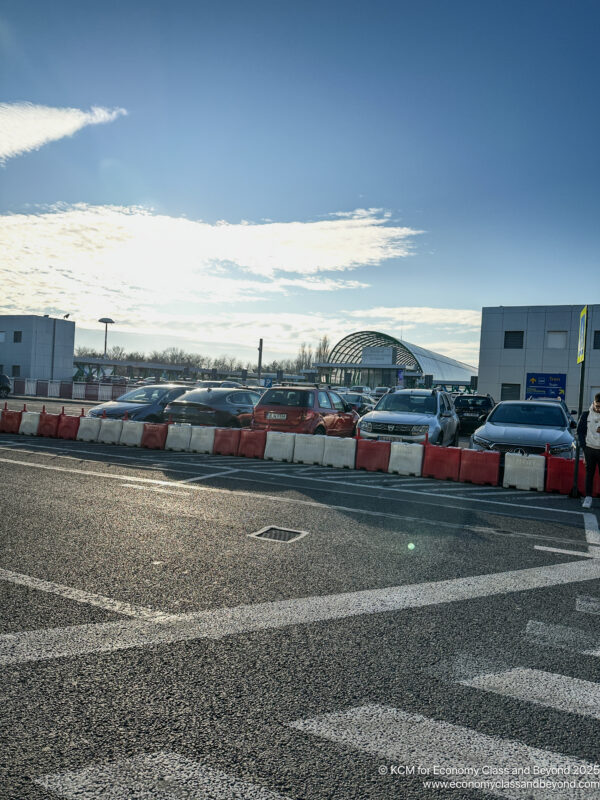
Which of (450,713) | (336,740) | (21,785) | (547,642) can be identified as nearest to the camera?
(21,785)

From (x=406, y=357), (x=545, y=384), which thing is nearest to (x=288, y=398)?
(x=545, y=384)

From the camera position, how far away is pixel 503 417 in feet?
41.8

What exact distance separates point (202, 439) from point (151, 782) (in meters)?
11.6

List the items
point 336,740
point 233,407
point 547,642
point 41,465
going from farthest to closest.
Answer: point 233,407 → point 41,465 → point 547,642 → point 336,740

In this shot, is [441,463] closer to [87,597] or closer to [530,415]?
[530,415]

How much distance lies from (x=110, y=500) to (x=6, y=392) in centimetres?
3417

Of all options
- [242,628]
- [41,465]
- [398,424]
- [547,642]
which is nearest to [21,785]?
[242,628]

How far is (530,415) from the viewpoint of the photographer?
1260 cm

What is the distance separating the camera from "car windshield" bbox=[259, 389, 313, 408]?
13.9m

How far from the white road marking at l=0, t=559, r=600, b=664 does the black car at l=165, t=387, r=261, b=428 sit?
10405 millimetres

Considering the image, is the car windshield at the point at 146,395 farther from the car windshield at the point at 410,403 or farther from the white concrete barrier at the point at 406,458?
the white concrete barrier at the point at 406,458

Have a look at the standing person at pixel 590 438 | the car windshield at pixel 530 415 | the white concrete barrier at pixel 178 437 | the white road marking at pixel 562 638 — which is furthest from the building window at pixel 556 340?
the white road marking at pixel 562 638

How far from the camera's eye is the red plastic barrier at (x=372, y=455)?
1188 centimetres

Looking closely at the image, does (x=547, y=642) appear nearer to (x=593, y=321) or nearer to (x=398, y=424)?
(x=398, y=424)
